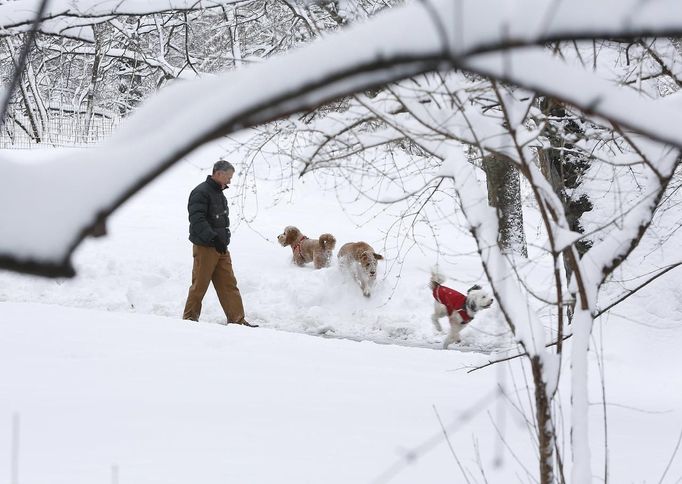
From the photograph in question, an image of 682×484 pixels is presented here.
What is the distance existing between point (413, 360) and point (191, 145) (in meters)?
5.47

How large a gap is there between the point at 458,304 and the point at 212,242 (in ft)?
9.22

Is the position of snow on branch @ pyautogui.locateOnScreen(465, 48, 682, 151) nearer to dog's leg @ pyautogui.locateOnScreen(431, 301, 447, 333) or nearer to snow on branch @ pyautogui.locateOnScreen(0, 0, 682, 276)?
snow on branch @ pyautogui.locateOnScreen(0, 0, 682, 276)

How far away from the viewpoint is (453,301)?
27.0ft

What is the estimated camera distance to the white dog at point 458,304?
26.5 feet

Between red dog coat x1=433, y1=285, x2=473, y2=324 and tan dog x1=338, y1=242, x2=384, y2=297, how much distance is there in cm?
174

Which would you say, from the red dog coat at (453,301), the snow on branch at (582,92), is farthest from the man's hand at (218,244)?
the snow on branch at (582,92)

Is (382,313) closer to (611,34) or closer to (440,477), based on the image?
(440,477)

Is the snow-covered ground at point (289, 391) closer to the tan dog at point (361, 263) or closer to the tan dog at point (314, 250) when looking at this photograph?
the tan dog at point (361, 263)

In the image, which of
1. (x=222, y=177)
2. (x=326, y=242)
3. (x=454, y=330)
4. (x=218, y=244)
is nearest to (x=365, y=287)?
(x=326, y=242)

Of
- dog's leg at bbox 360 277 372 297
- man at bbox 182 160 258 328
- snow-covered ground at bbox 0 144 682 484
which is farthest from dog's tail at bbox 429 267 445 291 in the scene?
man at bbox 182 160 258 328

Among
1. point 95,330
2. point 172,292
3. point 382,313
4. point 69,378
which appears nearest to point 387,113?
point 69,378

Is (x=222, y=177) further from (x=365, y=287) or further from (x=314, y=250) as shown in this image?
Answer: (x=314, y=250)

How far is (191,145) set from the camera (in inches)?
51.6

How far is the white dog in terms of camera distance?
8.08m
